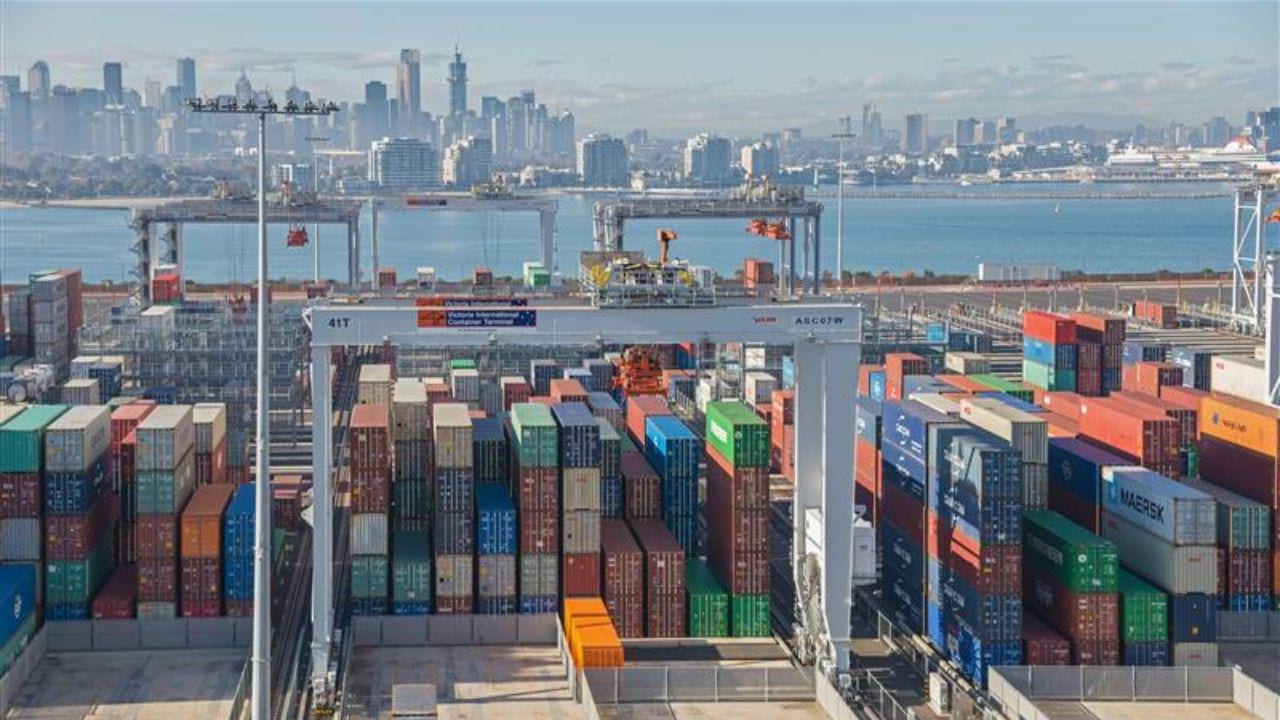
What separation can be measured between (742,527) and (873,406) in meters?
5.90

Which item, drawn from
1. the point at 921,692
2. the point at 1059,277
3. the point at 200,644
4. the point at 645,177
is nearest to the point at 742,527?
the point at 921,692

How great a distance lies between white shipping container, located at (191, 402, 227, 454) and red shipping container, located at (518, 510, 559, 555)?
639cm

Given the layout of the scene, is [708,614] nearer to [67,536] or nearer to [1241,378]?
[67,536]

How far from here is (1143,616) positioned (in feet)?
74.3

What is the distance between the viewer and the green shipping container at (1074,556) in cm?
2233

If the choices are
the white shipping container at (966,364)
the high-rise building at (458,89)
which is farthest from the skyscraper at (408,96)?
the white shipping container at (966,364)

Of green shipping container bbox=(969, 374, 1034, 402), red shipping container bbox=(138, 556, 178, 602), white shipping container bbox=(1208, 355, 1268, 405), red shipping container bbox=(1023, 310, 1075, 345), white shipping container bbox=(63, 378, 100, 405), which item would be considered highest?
red shipping container bbox=(1023, 310, 1075, 345)

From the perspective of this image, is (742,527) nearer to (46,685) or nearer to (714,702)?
(714,702)

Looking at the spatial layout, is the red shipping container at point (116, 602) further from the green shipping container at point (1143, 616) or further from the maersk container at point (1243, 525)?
the maersk container at point (1243, 525)

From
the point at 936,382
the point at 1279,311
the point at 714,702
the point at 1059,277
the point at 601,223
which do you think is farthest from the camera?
the point at 1059,277

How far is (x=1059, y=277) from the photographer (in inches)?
3467

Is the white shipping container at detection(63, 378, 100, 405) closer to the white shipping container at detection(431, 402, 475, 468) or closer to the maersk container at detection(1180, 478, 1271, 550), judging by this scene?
the white shipping container at detection(431, 402, 475, 468)

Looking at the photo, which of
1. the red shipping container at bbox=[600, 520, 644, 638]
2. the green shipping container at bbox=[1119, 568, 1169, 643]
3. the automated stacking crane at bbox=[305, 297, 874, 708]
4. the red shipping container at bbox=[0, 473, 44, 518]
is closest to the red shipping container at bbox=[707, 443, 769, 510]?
the automated stacking crane at bbox=[305, 297, 874, 708]

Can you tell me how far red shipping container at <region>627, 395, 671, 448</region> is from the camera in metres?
30.0
